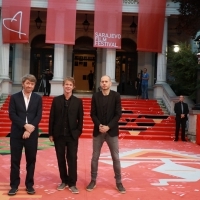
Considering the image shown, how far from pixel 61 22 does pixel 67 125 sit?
12183 mm

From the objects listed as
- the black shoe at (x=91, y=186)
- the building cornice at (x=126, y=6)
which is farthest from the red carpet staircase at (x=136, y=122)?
the black shoe at (x=91, y=186)

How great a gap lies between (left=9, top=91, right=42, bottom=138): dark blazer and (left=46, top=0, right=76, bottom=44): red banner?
11809 mm

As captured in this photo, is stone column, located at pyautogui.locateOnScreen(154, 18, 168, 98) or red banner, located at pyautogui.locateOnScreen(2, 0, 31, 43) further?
stone column, located at pyautogui.locateOnScreen(154, 18, 168, 98)

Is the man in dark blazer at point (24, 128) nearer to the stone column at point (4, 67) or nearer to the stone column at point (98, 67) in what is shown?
the stone column at point (4, 67)

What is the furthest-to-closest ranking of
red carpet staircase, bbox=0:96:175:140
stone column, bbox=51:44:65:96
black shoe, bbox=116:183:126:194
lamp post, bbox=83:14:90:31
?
lamp post, bbox=83:14:90:31, stone column, bbox=51:44:65:96, red carpet staircase, bbox=0:96:175:140, black shoe, bbox=116:183:126:194

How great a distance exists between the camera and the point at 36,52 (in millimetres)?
21062

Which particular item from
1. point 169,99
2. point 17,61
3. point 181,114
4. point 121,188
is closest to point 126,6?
point 169,99

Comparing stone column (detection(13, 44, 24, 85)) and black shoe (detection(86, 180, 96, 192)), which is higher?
stone column (detection(13, 44, 24, 85))

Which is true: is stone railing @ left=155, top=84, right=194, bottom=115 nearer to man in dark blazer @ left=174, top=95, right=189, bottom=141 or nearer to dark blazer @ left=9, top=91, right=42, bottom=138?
man in dark blazer @ left=174, top=95, right=189, bottom=141

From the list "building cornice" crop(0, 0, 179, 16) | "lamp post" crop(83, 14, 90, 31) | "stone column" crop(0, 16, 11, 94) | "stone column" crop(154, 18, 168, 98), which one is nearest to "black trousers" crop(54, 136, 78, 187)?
"stone column" crop(0, 16, 11, 94)

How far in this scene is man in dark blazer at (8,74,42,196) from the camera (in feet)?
16.2

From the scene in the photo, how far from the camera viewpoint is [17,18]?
1630 centimetres

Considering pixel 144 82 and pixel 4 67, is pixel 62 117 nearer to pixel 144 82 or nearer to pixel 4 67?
pixel 144 82

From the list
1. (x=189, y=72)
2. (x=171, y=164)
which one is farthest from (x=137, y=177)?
(x=189, y=72)
